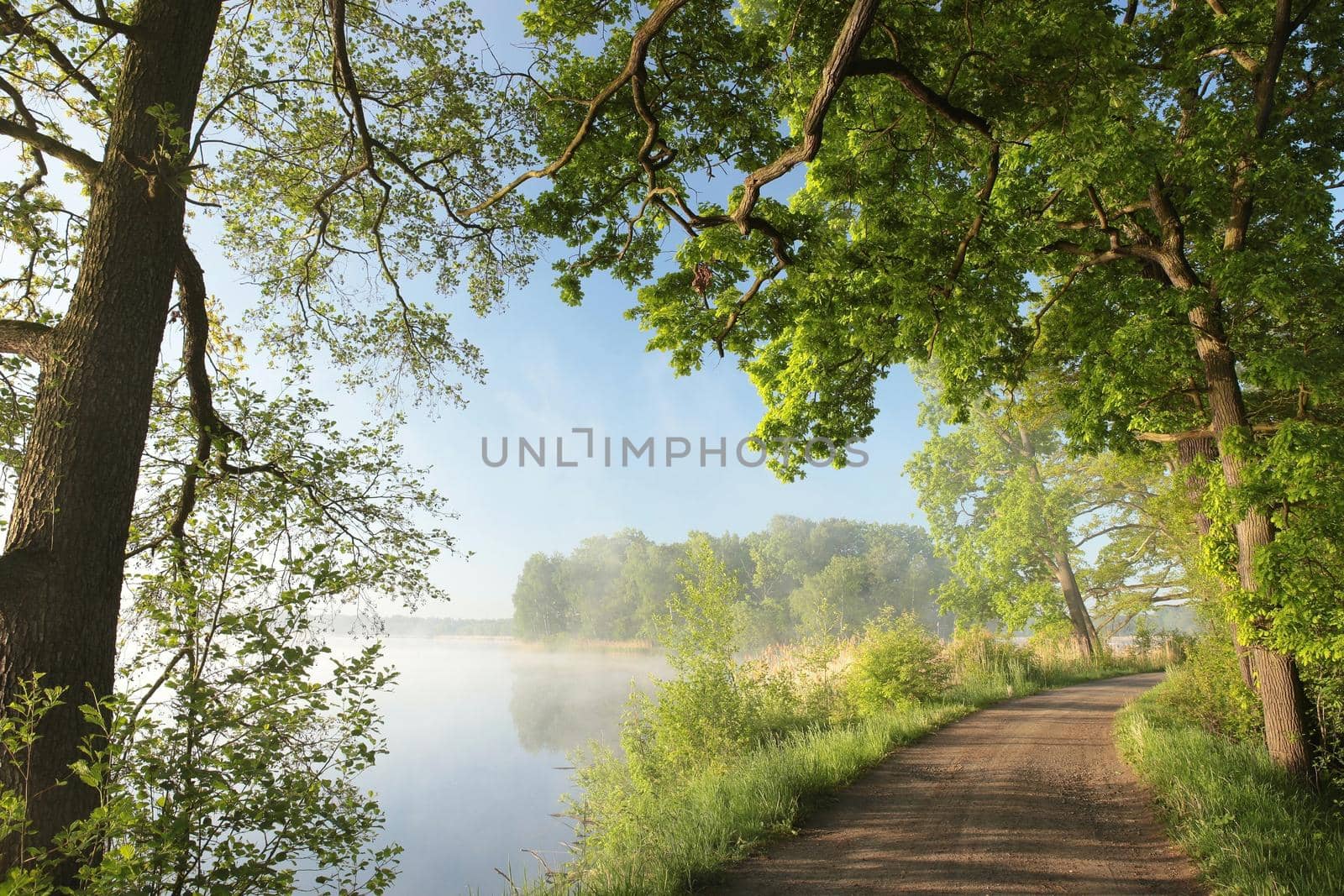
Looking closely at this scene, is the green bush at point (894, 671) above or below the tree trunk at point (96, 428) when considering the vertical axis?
below

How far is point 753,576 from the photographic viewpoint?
6112cm

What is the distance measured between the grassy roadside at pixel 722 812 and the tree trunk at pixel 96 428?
3.40m

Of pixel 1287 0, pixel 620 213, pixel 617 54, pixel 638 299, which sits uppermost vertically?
pixel 1287 0

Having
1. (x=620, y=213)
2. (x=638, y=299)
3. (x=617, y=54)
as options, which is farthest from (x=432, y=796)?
(x=617, y=54)

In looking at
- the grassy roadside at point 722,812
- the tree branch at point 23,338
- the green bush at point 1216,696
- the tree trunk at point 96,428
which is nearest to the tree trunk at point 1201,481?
the green bush at point 1216,696

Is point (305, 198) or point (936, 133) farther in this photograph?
point (305, 198)

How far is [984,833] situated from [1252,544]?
4.82 meters

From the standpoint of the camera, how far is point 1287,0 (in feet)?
22.9

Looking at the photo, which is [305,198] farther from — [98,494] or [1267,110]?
[1267,110]

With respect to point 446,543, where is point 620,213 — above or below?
above

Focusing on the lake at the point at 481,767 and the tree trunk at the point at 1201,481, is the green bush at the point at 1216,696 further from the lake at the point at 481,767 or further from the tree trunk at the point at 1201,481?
the lake at the point at 481,767

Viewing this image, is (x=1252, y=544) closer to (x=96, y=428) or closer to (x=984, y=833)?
(x=984, y=833)

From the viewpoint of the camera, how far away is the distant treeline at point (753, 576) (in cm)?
6109

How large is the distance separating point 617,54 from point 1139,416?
24.6 feet
